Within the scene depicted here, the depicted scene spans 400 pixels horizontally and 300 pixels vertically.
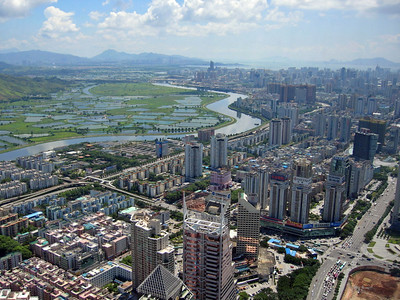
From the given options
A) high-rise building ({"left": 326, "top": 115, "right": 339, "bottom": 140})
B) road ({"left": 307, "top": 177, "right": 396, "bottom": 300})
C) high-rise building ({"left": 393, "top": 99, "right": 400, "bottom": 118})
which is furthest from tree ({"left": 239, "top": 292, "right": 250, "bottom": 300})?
high-rise building ({"left": 393, "top": 99, "right": 400, "bottom": 118})

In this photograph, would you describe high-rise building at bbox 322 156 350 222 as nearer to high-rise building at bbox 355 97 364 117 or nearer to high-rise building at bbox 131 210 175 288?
high-rise building at bbox 131 210 175 288

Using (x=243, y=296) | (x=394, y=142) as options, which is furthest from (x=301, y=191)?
(x=394, y=142)

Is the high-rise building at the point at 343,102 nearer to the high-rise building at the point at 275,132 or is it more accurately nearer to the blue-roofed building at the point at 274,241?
the high-rise building at the point at 275,132

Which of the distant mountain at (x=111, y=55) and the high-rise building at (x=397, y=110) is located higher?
the distant mountain at (x=111, y=55)

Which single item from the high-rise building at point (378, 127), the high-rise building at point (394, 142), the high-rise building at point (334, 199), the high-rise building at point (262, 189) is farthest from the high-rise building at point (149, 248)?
the high-rise building at point (394, 142)

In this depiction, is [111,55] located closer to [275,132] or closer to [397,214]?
[275,132]

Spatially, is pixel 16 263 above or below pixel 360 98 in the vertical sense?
below

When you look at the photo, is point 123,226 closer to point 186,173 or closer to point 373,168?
point 186,173

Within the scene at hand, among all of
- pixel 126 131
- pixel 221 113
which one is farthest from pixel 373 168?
pixel 221 113
